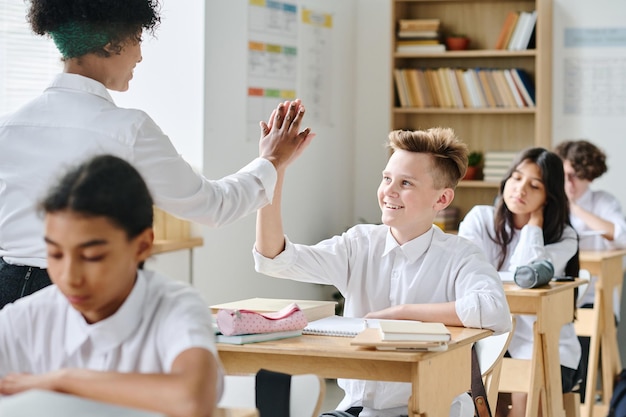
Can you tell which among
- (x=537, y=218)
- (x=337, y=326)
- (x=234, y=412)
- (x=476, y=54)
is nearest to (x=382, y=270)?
(x=337, y=326)

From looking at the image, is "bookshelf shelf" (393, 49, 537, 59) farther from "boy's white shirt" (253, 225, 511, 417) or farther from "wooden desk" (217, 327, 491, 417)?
"wooden desk" (217, 327, 491, 417)

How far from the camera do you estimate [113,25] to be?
7.02 feet

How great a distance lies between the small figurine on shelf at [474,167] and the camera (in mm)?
6297

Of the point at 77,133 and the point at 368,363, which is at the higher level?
the point at 77,133

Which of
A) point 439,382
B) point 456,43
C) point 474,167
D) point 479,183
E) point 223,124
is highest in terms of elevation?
point 456,43

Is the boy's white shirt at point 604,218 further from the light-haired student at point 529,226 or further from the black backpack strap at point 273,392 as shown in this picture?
the black backpack strap at point 273,392

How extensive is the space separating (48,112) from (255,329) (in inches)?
26.5

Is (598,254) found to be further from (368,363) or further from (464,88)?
(368,363)

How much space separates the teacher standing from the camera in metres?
2.08

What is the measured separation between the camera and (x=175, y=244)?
4590 millimetres

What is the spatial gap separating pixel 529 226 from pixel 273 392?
7.48 ft

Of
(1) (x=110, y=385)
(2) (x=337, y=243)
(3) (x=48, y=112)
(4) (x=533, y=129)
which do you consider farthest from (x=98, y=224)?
(4) (x=533, y=129)

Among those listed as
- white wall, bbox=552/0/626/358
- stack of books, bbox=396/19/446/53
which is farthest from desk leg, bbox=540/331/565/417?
stack of books, bbox=396/19/446/53

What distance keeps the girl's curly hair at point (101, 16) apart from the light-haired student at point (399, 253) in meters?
0.60
